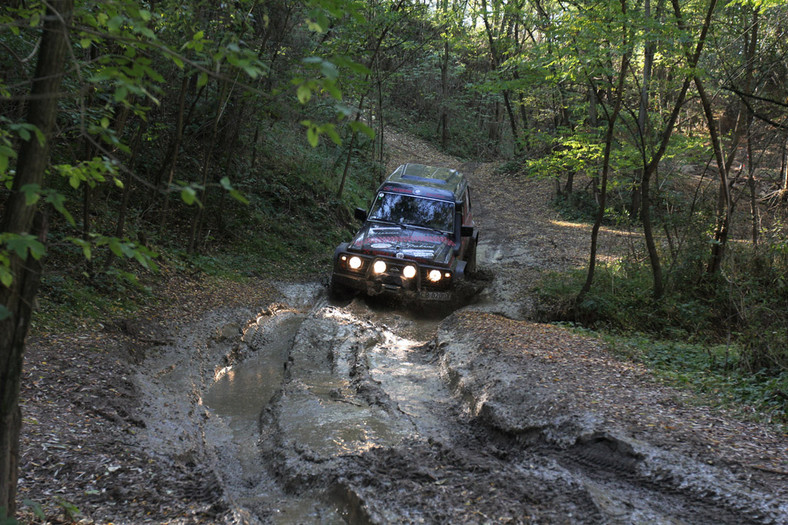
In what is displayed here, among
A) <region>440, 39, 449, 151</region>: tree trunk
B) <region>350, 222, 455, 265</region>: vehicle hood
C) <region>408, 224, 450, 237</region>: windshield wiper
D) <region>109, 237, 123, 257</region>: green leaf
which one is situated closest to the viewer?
<region>109, 237, 123, 257</region>: green leaf

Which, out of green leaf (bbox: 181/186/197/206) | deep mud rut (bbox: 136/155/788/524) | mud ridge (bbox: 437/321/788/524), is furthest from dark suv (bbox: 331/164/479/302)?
green leaf (bbox: 181/186/197/206)

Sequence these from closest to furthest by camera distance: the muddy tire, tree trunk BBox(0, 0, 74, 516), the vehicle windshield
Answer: tree trunk BBox(0, 0, 74, 516) → the vehicle windshield → the muddy tire

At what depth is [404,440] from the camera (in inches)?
183

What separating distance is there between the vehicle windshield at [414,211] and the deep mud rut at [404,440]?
2.40 m

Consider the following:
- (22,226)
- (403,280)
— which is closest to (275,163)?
(403,280)

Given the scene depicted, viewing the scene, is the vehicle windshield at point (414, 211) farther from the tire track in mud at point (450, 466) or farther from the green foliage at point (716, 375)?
the tire track in mud at point (450, 466)

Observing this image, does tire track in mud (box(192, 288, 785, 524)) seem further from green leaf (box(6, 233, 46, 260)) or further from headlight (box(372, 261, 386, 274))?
headlight (box(372, 261, 386, 274))

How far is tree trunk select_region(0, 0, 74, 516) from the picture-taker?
220cm

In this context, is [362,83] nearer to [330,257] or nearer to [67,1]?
[330,257]

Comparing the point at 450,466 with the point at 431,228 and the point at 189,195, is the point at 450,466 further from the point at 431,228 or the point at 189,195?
the point at 431,228

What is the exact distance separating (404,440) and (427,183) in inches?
259

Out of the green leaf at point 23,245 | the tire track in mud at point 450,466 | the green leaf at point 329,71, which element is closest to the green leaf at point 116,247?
the green leaf at point 23,245

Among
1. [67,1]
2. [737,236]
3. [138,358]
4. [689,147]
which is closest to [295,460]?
[138,358]

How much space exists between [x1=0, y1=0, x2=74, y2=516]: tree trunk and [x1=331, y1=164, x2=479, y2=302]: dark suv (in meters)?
6.41
